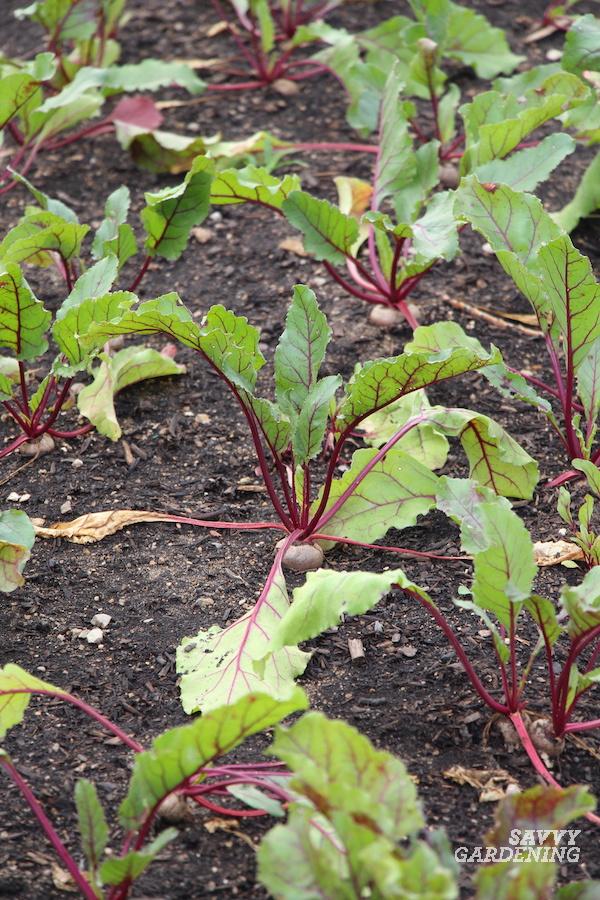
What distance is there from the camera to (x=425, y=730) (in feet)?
6.05

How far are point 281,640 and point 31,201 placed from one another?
208cm

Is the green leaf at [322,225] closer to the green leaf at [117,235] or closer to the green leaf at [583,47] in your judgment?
the green leaf at [117,235]

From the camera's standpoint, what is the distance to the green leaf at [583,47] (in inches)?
106

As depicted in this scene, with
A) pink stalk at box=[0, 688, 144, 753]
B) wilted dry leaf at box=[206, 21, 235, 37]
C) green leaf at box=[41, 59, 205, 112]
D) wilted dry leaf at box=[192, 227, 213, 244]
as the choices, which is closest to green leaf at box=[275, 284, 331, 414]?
pink stalk at box=[0, 688, 144, 753]

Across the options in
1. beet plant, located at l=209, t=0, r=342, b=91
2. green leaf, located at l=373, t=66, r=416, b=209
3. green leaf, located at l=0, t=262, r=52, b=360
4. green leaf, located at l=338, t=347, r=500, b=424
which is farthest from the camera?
beet plant, located at l=209, t=0, r=342, b=91

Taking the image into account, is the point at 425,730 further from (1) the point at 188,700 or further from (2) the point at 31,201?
(2) the point at 31,201

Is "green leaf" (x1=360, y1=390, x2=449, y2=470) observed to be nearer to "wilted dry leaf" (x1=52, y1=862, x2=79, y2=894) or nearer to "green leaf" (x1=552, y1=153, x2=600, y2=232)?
"green leaf" (x1=552, y1=153, x2=600, y2=232)

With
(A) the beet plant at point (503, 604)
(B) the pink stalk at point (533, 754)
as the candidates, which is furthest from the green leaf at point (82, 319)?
(B) the pink stalk at point (533, 754)

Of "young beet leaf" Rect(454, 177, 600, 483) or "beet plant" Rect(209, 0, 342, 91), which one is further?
"beet plant" Rect(209, 0, 342, 91)

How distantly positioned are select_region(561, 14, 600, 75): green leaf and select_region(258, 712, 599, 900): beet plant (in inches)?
76.7

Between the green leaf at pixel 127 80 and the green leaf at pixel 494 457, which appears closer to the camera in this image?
the green leaf at pixel 494 457

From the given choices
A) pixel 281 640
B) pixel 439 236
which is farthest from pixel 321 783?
pixel 439 236

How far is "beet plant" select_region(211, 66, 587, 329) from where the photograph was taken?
8.04 ft

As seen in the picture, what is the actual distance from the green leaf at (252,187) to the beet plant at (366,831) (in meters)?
1.42
